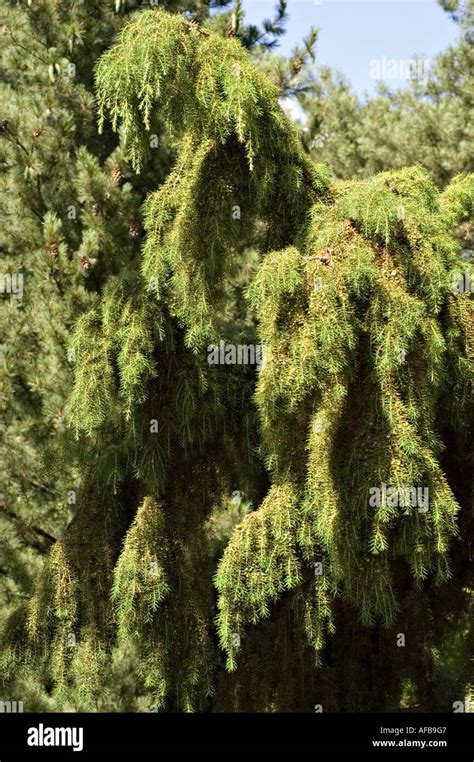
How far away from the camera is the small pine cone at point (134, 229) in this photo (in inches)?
163

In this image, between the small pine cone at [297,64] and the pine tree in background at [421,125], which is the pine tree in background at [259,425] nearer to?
the small pine cone at [297,64]

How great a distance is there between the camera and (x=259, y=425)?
11.8 feet

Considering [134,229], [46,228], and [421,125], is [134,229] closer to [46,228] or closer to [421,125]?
[46,228]

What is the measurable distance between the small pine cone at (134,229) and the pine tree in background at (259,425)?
25cm

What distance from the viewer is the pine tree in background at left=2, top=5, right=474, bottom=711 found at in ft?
9.64

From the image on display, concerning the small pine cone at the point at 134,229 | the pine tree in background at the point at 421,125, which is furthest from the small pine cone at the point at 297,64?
the pine tree in background at the point at 421,125

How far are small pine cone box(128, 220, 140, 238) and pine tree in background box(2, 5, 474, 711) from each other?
25cm

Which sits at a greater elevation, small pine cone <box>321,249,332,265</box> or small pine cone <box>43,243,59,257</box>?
small pine cone <box>43,243,59,257</box>

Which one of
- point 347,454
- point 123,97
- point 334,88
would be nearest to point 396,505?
point 347,454

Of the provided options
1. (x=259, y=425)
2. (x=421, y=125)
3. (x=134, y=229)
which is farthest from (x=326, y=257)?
(x=421, y=125)

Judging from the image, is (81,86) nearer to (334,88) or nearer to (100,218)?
(100,218)

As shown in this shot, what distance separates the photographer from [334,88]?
1084 cm

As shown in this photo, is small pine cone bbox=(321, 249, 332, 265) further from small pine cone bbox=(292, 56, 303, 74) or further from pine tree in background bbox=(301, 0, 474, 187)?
pine tree in background bbox=(301, 0, 474, 187)

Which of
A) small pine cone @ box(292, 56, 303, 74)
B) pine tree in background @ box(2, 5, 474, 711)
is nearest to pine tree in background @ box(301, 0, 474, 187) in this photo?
small pine cone @ box(292, 56, 303, 74)
